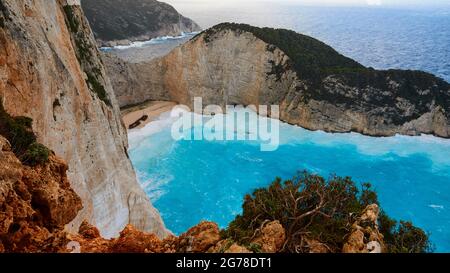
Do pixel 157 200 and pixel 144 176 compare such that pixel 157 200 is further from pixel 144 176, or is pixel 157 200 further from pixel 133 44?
pixel 133 44

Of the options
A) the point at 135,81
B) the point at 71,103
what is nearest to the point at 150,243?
the point at 71,103

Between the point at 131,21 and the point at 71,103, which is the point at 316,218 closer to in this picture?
the point at 71,103

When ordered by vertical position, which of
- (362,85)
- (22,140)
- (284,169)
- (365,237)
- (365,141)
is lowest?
(284,169)

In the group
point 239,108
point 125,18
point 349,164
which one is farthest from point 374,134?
point 125,18

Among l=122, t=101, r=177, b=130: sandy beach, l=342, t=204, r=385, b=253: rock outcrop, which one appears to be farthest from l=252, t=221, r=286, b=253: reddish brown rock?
l=122, t=101, r=177, b=130: sandy beach

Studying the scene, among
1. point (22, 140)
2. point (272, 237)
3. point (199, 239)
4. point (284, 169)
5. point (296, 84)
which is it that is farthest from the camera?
point (296, 84)

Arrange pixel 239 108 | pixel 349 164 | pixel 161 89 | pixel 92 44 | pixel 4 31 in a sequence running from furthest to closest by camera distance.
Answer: pixel 161 89 < pixel 239 108 < pixel 349 164 < pixel 92 44 < pixel 4 31
